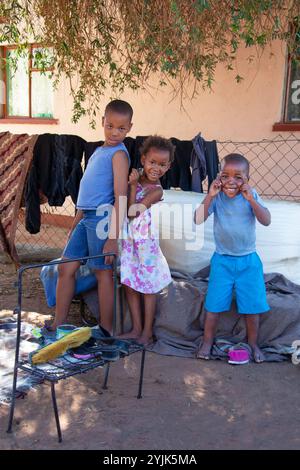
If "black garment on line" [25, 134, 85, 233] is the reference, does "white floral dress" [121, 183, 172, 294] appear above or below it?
below

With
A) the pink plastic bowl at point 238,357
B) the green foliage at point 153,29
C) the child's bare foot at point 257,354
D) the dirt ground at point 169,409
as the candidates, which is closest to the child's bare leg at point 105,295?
the dirt ground at point 169,409

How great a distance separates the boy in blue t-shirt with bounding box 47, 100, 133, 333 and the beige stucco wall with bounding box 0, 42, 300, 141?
9.31 ft

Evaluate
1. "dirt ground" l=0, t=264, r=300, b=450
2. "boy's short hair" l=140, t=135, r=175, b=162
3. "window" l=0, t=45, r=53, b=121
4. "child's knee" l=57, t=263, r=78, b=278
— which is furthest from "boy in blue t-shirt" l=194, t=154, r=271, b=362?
"window" l=0, t=45, r=53, b=121

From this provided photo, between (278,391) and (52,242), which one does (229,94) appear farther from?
(278,391)

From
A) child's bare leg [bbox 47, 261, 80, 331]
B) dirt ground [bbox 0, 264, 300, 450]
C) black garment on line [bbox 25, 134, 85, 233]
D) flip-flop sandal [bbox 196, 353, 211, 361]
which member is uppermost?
black garment on line [bbox 25, 134, 85, 233]

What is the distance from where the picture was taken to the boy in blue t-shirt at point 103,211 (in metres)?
3.49

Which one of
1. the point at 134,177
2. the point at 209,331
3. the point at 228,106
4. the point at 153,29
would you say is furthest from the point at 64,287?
the point at 228,106

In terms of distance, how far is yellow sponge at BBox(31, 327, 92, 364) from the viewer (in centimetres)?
253

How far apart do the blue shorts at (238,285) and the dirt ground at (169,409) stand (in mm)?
367

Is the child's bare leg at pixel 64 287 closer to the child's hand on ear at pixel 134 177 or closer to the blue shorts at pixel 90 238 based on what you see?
the blue shorts at pixel 90 238

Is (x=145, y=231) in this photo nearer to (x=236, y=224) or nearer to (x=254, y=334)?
(x=236, y=224)

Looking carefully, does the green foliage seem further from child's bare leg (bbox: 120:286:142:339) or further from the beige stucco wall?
child's bare leg (bbox: 120:286:142:339)

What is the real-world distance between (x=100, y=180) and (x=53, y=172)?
134 cm

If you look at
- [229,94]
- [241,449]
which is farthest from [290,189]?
[241,449]
